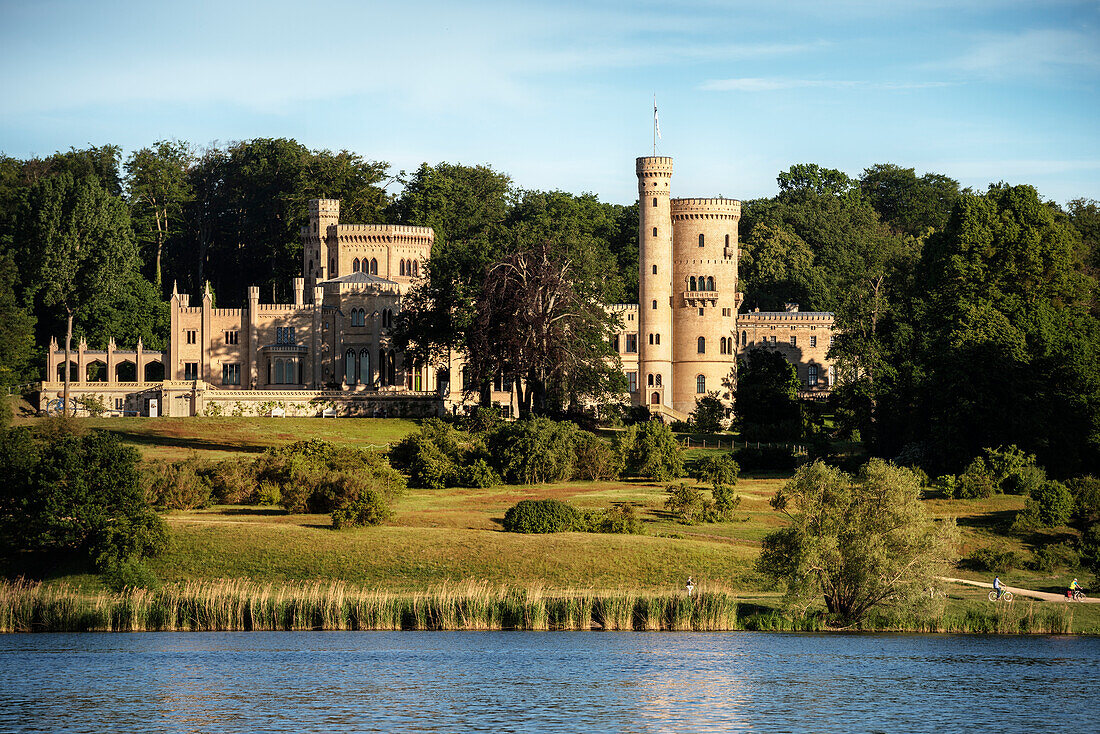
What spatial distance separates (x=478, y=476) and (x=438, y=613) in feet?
78.0

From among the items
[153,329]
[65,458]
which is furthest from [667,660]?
[153,329]

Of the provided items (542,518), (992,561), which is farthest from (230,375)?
(992,561)

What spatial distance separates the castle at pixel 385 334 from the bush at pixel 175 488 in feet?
98.8

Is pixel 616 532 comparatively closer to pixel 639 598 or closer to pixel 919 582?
pixel 639 598

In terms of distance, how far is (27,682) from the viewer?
114ft

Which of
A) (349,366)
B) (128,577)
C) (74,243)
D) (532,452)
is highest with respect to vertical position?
(74,243)

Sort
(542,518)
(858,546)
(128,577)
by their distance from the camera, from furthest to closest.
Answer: (542,518), (128,577), (858,546)

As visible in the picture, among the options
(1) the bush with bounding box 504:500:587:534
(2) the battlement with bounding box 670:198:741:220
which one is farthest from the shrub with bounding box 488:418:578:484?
(2) the battlement with bounding box 670:198:741:220

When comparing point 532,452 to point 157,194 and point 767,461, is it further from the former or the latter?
point 157,194

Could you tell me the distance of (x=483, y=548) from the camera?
51.6 m

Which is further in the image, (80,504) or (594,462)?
(594,462)

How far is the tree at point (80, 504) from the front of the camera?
4859 centimetres

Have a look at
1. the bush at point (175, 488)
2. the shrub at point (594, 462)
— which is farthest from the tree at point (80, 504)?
the shrub at point (594, 462)

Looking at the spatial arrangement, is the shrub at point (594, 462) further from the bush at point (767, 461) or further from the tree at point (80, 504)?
the tree at point (80, 504)
